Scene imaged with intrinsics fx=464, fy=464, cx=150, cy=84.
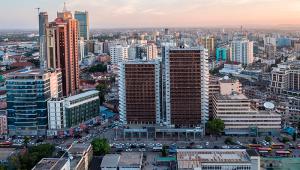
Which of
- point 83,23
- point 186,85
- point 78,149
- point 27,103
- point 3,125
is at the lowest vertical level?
point 3,125

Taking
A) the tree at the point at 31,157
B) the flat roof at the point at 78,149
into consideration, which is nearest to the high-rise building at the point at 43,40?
the tree at the point at 31,157

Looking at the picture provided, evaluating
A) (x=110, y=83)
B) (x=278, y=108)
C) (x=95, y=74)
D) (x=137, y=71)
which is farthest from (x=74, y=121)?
(x=95, y=74)

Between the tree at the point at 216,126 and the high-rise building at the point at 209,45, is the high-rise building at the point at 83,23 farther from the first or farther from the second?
the tree at the point at 216,126

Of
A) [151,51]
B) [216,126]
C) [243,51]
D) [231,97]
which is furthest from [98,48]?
[216,126]

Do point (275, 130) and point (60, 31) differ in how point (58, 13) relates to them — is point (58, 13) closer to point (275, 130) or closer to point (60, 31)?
point (60, 31)

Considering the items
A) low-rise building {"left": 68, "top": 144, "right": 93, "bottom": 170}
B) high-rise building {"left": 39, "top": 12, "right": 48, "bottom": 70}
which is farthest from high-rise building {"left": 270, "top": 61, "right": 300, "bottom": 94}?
low-rise building {"left": 68, "top": 144, "right": 93, "bottom": 170}

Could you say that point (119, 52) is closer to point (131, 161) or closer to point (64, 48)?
point (64, 48)
